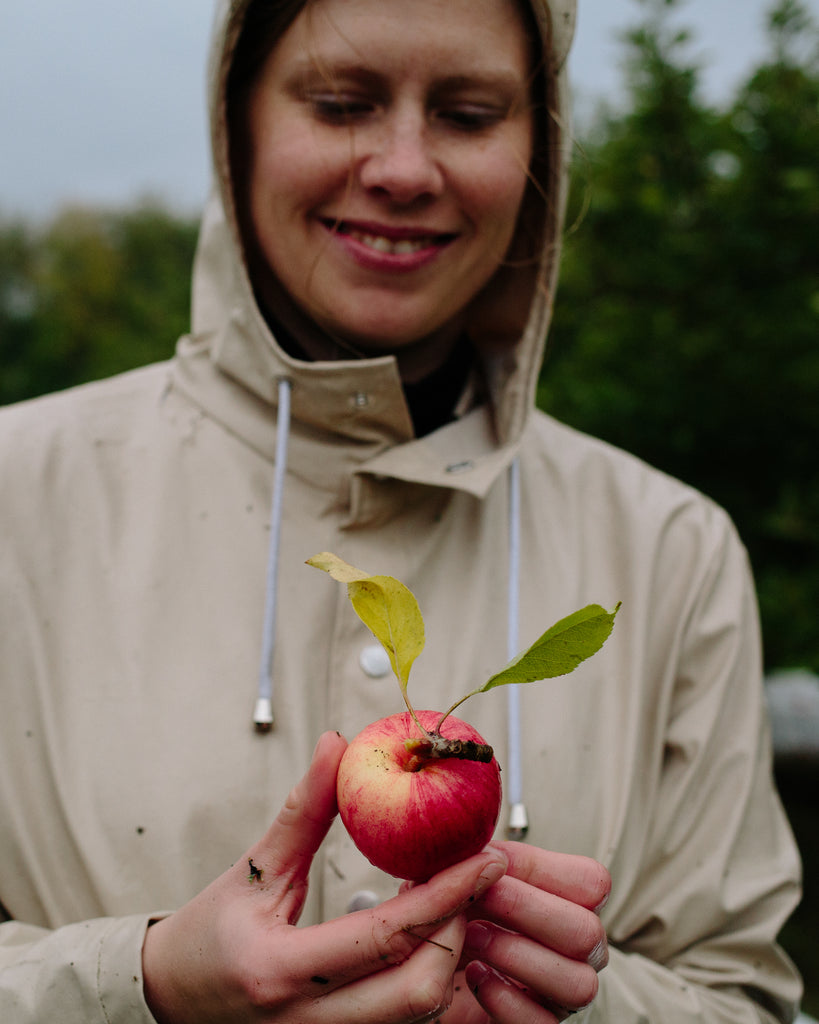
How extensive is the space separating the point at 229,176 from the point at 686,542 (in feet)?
4.04

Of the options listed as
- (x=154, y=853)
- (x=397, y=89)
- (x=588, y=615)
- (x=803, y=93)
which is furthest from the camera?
(x=803, y=93)

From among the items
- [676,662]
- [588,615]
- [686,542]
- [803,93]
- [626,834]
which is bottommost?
[626,834]

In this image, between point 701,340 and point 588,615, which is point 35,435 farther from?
point 701,340

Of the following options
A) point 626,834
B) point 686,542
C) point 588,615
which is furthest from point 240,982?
point 686,542

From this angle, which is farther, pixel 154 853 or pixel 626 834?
pixel 626 834

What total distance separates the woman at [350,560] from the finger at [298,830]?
301 mm

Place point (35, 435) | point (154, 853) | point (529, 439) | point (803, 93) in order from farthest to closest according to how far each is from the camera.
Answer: point (803, 93), point (529, 439), point (35, 435), point (154, 853)

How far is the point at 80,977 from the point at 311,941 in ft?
1.58

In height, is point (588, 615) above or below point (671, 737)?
above

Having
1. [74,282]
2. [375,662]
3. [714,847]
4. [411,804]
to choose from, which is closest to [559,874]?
[411,804]

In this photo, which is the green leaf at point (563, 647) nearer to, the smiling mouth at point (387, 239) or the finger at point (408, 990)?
the finger at point (408, 990)

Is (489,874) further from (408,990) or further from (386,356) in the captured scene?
(386,356)

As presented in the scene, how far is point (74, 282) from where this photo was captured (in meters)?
39.9

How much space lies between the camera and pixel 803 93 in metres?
3.42
